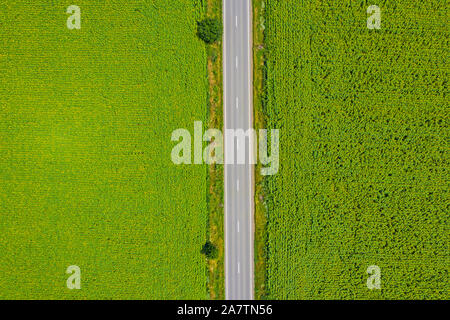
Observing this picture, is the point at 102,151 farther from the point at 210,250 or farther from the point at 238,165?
the point at 210,250

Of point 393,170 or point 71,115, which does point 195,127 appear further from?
point 393,170

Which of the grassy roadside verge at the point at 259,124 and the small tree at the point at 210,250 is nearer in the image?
the small tree at the point at 210,250

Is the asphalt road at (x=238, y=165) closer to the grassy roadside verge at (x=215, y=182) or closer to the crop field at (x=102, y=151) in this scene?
the grassy roadside verge at (x=215, y=182)

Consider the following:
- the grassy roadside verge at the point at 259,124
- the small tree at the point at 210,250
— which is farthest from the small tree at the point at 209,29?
the small tree at the point at 210,250

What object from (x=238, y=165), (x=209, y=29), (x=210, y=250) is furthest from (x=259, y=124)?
(x=210, y=250)

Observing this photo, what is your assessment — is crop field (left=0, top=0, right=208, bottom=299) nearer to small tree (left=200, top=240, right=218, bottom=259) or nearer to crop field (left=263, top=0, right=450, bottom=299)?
small tree (left=200, top=240, right=218, bottom=259)
